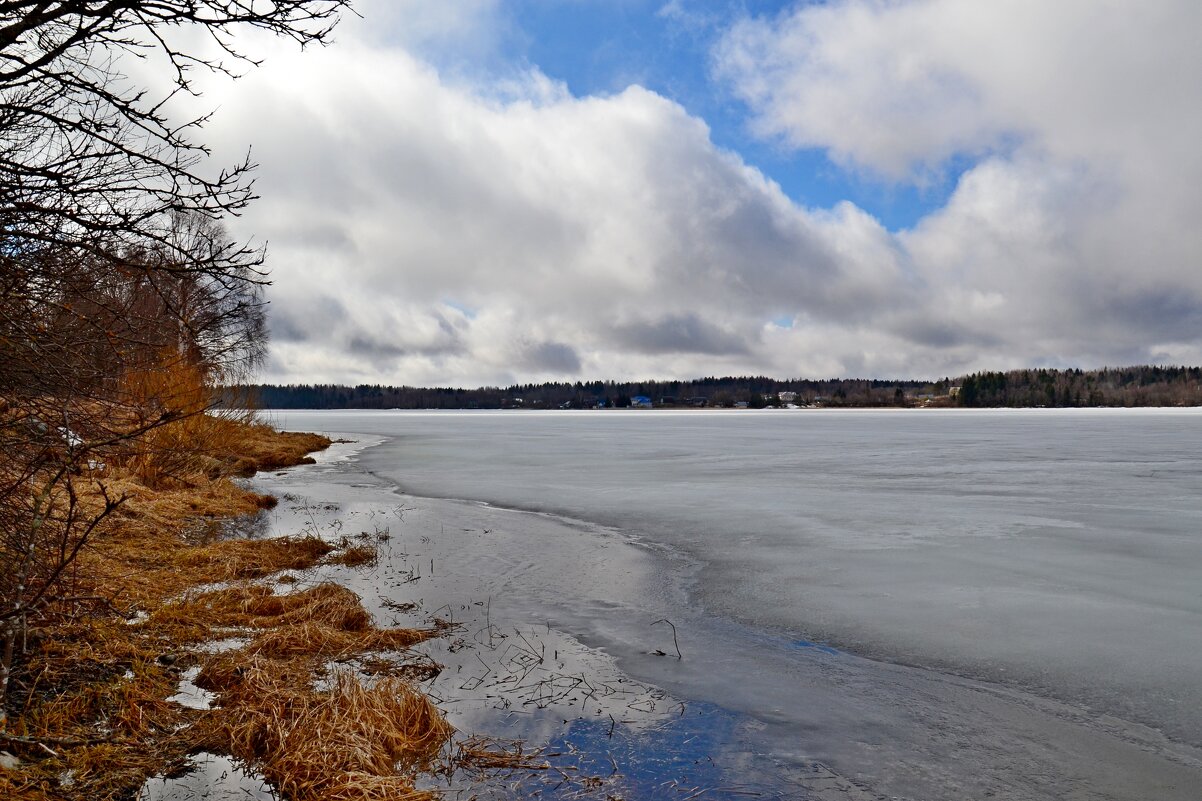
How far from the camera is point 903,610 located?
781 centimetres

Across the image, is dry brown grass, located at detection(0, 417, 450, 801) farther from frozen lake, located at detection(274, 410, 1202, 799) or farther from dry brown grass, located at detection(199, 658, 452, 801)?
frozen lake, located at detection(274, 410, 1202, 799)

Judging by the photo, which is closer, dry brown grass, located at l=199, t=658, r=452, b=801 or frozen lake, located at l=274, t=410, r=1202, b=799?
dry brown grass, located at l=199, t=658, r=452, b=801

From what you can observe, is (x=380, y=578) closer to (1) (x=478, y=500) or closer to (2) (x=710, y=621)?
(2) (x=710, y=621)

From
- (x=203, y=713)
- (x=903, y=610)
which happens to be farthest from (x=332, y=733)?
(x=903, y=610)

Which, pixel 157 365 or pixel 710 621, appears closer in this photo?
pixel 157 365

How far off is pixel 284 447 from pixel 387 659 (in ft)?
92.6

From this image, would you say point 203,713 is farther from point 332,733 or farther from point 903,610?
point 903,610

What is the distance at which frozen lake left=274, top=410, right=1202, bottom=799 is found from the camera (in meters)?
4.77

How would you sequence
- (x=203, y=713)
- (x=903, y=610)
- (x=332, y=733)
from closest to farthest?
(x=332, y=733)
(x=203, y=713)
(x=903, y=610)

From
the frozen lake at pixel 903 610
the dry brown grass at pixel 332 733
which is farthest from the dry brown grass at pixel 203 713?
the frozen lake at pixel 903 610

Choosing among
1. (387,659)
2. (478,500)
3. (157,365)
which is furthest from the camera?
(478,500)

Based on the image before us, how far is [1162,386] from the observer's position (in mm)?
153250

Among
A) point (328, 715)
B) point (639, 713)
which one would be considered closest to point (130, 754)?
point (328, 715)

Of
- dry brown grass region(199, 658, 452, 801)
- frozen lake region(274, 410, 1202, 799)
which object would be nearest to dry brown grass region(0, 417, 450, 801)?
dry brown grass region(199, 658, 452, 801)
